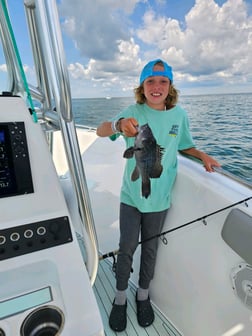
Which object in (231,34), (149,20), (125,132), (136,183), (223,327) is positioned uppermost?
(149,20)

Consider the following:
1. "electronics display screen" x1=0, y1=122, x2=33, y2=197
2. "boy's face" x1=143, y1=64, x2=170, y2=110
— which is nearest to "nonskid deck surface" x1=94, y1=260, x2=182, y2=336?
"electronics display screen" x1=0, y1=122, x2=33, y2=197

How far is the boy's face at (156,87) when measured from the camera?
980 mm

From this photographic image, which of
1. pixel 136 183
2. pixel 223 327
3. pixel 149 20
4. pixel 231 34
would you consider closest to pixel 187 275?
pixel 223 327

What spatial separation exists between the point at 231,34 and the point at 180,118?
2101mm

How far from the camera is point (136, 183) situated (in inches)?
40.9

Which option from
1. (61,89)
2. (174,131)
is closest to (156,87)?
(174,131)

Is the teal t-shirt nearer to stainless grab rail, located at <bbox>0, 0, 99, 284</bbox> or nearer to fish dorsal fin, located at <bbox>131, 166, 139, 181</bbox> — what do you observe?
fish dorsal fin, located at <bbox>131, 166, 139, 181</bbox>

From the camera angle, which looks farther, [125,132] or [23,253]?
[125,132]

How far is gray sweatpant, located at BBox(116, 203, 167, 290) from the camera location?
1.09 m

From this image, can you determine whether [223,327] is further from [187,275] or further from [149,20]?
[149,20]

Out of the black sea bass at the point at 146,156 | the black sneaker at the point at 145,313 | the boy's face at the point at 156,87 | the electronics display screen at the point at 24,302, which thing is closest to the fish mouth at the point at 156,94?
the boy's face at the point at 156,87

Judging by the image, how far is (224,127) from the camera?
206 centimetres

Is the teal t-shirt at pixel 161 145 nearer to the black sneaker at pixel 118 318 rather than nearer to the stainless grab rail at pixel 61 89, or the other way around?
the stainless grab rail at pixel 61 89

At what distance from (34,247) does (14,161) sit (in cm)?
23
